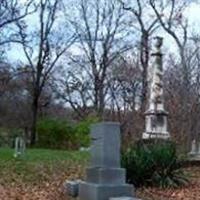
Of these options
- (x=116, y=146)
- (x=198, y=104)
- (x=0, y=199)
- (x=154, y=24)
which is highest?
(x=154, y=24)

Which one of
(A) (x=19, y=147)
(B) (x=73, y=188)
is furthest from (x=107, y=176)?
(A) (x=19, y=147)

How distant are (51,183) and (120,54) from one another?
85.5 ft

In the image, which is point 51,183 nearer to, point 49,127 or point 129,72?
point 49,127

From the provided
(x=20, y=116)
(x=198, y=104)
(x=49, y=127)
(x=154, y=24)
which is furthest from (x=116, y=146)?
(x=20, y=116)

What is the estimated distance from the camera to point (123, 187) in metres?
10.6

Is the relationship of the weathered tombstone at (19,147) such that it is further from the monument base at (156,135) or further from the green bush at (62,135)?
the green bush at (62,135)

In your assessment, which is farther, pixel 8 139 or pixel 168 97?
pixel 8 139

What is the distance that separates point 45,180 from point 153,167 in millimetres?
2572

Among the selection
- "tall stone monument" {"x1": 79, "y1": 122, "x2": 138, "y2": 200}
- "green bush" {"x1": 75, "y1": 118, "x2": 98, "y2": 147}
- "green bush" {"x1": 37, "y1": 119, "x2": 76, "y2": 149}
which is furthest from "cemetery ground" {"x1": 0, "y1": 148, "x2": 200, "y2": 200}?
"green bush" {"x1": 37, "y1": 119, "x2": 76, "y2": 149}

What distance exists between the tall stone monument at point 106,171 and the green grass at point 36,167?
8.83 ft

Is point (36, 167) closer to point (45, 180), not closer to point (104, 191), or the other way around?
point (45, 180)

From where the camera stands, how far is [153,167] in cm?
1341

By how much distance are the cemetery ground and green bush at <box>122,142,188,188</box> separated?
279 millimetres

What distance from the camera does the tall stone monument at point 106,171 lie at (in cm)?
1037
